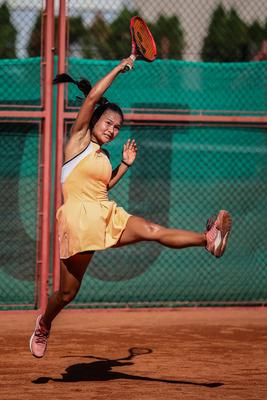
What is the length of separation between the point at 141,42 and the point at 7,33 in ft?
15.6

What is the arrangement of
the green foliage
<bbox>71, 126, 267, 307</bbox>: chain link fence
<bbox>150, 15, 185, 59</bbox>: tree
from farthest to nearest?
<bbox>150, 15, 185, 59</bbox>: tree, the green foliage, <bbox>71, 126, 267, 307</bbox>: chain link fence

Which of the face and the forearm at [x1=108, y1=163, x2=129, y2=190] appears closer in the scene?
the face

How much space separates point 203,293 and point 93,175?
3973 millimetres

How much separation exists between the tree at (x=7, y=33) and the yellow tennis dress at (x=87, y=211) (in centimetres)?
424

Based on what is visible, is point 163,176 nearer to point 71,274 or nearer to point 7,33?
point 7,33

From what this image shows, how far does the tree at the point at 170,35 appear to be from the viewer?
12.3 m

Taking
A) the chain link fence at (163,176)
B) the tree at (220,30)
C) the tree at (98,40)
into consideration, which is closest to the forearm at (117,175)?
the chain link fence at (163,176)

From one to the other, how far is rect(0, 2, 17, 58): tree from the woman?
4153 mm

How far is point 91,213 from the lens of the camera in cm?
607

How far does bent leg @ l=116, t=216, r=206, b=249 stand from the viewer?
19.3 feet

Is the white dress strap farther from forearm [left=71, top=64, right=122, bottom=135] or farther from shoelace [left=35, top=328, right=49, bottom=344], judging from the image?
shoelace [left=35, top=328, right=49, bottom=344]

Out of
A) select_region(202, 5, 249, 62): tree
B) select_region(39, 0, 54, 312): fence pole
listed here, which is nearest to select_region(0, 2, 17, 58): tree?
select_region(39, 0, 54, 312): fence pole

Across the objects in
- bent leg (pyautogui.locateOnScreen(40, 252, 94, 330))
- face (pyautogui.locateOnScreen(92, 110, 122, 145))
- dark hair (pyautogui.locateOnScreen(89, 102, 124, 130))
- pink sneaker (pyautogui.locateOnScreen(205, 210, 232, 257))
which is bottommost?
bent leg (pyautogui.locateOnScreen(40, 252, 94, 330))

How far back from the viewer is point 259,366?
6.86 meters
